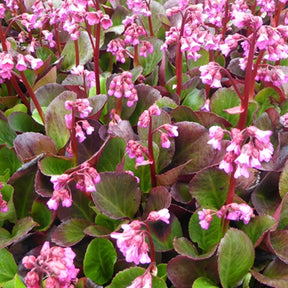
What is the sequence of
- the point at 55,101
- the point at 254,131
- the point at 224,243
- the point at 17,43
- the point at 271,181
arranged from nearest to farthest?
the point at 254,131, the point at 224,243, the point at 271,181, the point at 55,101, the point at 17,43

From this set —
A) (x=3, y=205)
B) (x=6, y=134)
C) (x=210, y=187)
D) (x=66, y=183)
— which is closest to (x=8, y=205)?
(x=3, y=205)

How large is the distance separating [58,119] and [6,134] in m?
0.22

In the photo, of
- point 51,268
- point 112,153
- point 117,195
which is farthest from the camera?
point 112,153

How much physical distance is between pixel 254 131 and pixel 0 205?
28.4 inches

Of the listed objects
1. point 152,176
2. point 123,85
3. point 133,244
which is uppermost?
point 123,85

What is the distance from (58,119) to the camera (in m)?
1.47

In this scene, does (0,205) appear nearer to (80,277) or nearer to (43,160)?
(43,160)

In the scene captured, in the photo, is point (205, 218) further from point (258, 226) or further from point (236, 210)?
point (258, 226)

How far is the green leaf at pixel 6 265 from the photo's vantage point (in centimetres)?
116

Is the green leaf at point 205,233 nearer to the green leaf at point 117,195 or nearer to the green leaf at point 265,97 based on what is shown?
the green leaf at point 117,195

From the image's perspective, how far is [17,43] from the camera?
6.74 feet

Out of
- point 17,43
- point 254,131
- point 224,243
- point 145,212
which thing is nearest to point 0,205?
point 145,212

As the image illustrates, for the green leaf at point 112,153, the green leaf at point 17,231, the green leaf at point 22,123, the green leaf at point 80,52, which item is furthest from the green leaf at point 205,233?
the green leaf at point 80,52

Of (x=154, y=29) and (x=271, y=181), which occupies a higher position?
(x=154, y=29)
